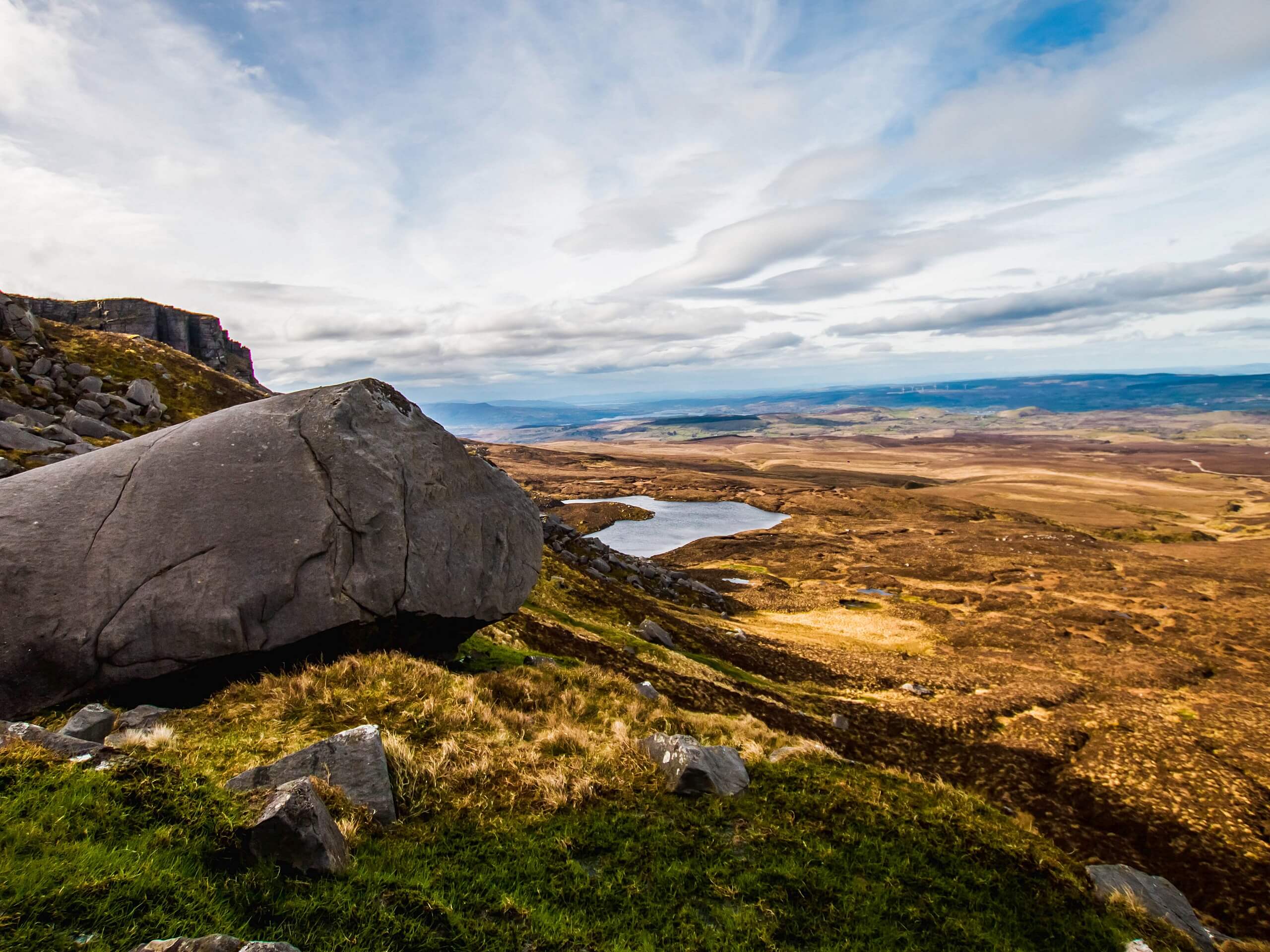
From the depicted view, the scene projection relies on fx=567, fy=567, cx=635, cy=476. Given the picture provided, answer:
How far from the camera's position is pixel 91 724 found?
11.2 m

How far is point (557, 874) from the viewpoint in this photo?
9438mm

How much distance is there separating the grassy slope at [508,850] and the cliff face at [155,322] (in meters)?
129

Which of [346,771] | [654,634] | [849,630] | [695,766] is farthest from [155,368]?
[849,630]

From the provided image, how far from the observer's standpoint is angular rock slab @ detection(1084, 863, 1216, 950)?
11969 mm

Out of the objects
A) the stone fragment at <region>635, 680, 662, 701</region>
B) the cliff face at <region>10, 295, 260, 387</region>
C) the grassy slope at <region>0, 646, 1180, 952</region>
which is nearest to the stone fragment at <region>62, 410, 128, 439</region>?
the grassy slope at <region>0, 646, 1180, 952</region>

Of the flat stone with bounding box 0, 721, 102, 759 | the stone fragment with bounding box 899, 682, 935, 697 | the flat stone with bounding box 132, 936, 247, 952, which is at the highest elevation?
the flat stone with bounding box 132, 936, 247, 952

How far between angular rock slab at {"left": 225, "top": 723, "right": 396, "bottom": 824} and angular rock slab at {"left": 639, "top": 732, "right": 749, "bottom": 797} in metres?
5.93

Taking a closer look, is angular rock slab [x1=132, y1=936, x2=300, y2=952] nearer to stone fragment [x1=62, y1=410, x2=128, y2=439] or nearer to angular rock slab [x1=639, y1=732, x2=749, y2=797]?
angular rock slab [x1=639, y1=732, x2=749, y2=797]

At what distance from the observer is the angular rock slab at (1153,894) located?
12.0m

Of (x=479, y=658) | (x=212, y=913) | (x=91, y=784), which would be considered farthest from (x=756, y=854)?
(x=479, y=658)

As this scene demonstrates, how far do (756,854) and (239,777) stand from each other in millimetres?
9396

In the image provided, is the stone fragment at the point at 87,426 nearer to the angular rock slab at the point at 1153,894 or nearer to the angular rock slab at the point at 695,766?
the angular rock slab at the point at 695,766

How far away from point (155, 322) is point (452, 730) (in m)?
157

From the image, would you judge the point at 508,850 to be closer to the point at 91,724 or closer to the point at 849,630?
the point at 91,724
